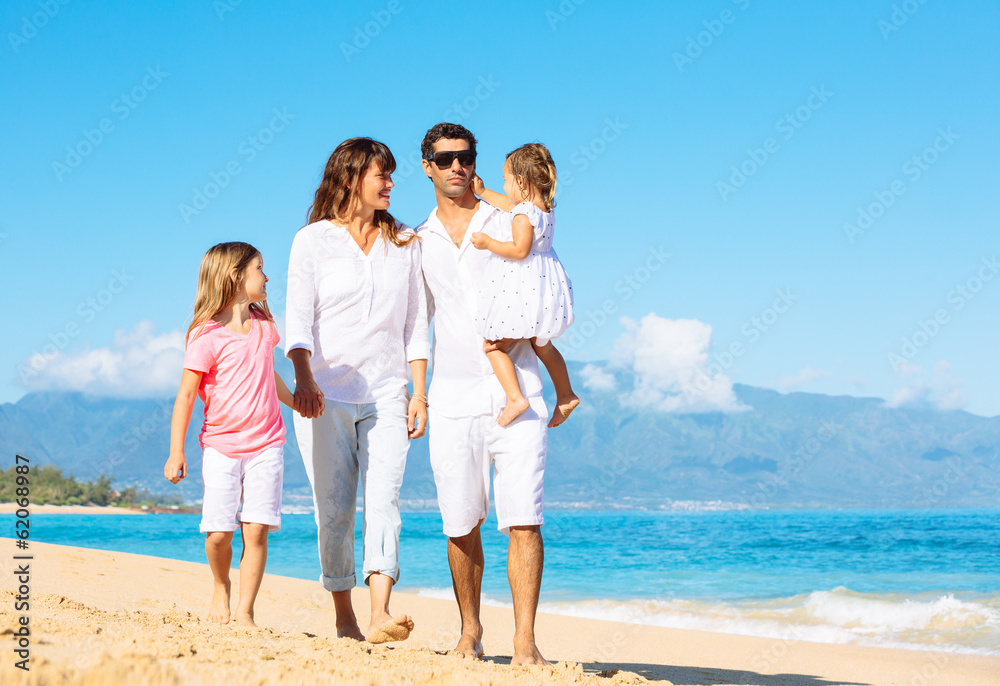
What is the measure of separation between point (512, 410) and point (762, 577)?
1742 cm

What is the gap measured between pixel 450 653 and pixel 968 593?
12862 mm

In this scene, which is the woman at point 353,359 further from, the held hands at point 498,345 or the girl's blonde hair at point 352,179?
the held hands at point 498,345

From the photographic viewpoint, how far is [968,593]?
1303cm

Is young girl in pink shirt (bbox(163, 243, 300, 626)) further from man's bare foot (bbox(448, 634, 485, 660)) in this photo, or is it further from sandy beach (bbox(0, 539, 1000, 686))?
man's bare foot (bbox(448, 634, 485, 660))

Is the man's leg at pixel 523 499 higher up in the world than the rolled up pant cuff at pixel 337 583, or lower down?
higher up

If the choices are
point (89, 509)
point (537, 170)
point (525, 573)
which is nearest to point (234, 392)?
point (525, 573)

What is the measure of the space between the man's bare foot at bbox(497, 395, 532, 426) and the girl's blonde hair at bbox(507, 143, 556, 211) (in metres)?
0.87

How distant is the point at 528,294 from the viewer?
3.34 meters

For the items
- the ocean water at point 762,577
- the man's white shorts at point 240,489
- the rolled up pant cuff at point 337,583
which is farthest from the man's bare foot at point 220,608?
the ocean water at point 762,577

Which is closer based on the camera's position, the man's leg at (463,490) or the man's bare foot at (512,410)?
the man's bare foot at (512,410)

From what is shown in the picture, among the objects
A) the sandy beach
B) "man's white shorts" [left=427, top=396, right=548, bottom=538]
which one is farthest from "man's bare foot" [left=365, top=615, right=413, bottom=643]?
"man's white shorts" [left=427, top=396, right=548, bottom=538]

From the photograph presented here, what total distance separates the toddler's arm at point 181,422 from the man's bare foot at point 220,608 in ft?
1.83

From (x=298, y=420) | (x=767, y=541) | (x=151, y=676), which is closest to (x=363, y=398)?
(x=298, y=420)

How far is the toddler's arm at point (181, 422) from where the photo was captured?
3404 mm
